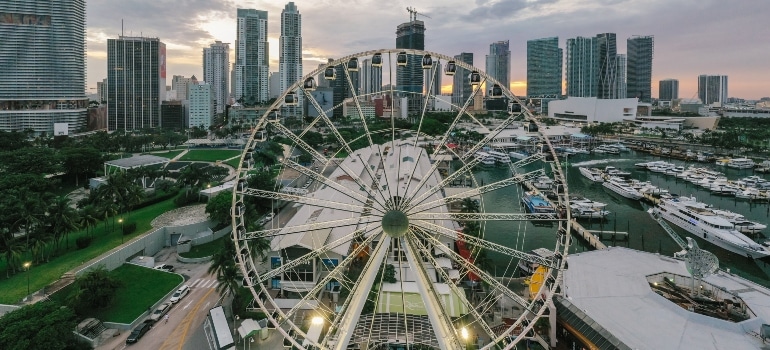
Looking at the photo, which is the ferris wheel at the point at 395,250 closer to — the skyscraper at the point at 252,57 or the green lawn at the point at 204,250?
the green lawn at the point at 204,250

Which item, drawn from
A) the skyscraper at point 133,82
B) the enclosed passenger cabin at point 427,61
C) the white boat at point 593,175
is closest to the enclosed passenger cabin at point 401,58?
the enclosed passenger cabin at point 427,61

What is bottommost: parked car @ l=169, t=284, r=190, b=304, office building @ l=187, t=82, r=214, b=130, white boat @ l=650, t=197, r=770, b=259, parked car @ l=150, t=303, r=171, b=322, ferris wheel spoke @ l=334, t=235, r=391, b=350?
parked car @ l=150, t=303, r=171, b=322

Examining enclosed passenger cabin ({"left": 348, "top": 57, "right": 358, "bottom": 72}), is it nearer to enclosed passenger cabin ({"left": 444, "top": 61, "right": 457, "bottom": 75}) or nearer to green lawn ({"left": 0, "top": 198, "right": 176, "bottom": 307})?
enclosed passenger cabin ({"left": 444, "top": 61, "right": 457, "bottom": 75})

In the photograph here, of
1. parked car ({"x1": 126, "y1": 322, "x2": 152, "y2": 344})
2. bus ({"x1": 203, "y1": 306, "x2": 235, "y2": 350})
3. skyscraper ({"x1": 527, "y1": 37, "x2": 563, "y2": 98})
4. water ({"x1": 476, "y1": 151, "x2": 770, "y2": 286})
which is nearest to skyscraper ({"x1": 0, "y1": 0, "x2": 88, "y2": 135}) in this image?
water ({"x1": 476, "y1": 151, "x2": 770, "y2": 286})

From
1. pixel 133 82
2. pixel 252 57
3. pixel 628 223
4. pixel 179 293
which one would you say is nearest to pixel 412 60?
pixel 252 57

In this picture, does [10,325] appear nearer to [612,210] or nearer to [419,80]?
[612,210]

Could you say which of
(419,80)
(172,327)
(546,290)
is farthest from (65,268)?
(419,80)
